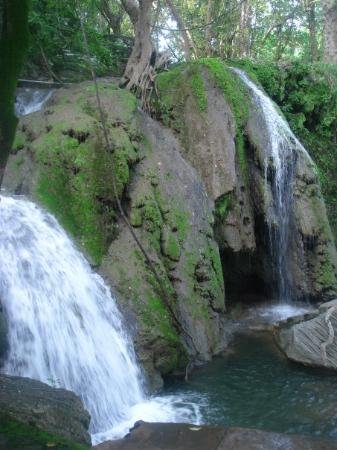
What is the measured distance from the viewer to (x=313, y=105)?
43.4ft

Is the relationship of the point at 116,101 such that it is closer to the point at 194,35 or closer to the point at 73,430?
the point at 73,430

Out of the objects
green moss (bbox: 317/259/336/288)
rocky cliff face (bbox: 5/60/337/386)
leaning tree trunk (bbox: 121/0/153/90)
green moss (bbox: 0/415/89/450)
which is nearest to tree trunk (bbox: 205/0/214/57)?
leaning tree trunk (bbox: 121/0/153/90)

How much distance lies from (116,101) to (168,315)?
3.55m

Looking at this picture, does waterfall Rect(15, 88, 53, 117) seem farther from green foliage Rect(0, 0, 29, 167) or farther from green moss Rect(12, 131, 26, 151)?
green foliage Rect(0, 0, 29, 167)

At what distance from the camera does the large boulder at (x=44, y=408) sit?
3.77 meters

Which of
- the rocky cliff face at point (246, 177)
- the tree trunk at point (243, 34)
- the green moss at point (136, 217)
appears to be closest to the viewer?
the green moss at point (136, 217)

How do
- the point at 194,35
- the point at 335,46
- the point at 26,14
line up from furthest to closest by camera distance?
the point at 194,35, the point at 335,46, the point at 26,14

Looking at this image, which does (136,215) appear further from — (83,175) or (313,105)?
(313,105)

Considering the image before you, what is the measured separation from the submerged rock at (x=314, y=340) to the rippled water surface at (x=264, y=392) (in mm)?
136

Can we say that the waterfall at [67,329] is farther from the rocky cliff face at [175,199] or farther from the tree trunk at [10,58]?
the tree trunk at [10,58]

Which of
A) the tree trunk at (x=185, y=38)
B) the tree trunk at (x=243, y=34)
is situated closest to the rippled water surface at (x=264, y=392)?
the tree trunk at (x=185, y=38)

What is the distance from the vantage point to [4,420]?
332cm

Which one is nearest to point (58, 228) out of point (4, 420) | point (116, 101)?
point (116, 101)

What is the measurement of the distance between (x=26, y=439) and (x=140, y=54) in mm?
8883
